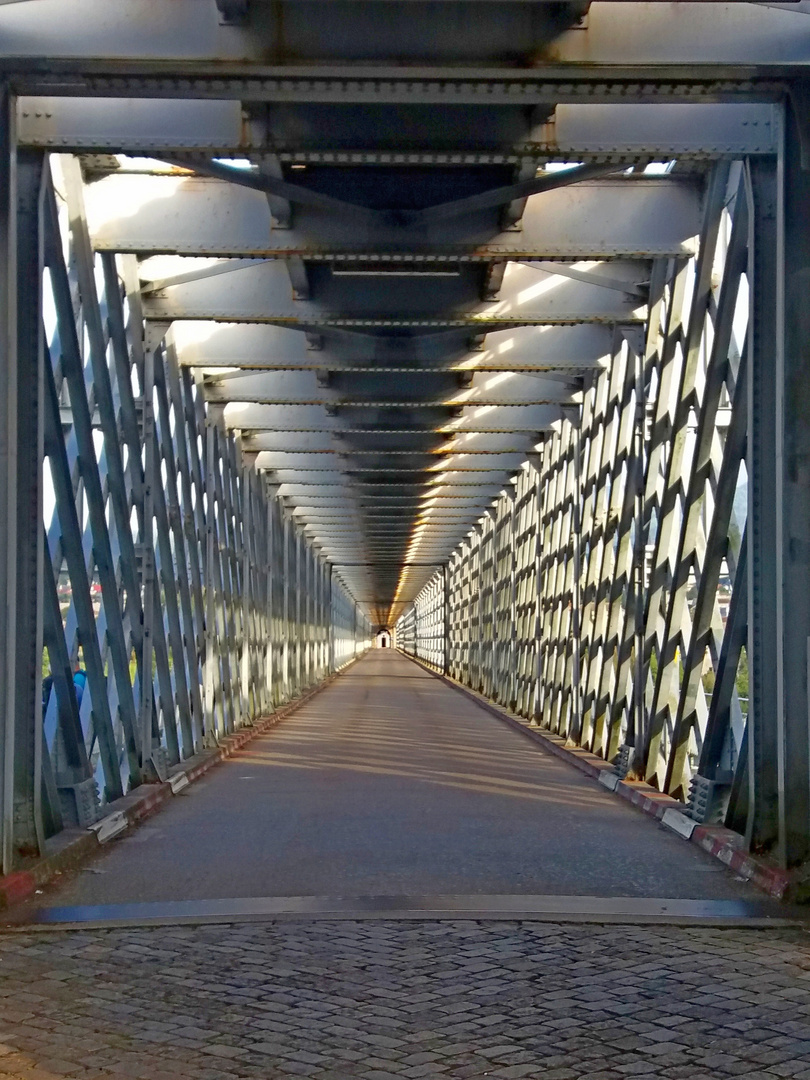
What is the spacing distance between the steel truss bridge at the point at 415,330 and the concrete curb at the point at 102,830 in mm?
160

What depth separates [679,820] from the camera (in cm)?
1034

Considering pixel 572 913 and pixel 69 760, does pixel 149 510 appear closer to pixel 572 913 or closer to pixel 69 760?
pixel 69 760

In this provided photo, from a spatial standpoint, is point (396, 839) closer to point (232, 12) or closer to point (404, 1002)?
point (404, 1002)

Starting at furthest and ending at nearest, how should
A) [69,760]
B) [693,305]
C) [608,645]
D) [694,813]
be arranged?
[608,645] < [693,305] < [694,813] < [69,760]

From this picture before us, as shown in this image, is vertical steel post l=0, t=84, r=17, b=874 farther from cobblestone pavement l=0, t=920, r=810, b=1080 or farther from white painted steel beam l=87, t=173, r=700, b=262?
white painted steel beam l=87, t=173, r=700, b=262

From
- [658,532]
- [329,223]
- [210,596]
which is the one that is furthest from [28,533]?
[210,596]

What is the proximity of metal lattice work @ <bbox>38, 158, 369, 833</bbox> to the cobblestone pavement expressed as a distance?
2713mm

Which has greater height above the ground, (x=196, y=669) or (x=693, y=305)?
(x=693, y=305)

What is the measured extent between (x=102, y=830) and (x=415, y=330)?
742cm

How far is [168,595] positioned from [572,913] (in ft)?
25.7

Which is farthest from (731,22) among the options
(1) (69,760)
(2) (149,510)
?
(2) (149,510)

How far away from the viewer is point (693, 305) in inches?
448

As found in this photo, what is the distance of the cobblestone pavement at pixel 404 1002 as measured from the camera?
4.85 m

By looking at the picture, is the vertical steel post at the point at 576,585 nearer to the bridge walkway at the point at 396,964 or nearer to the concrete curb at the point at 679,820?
the concrete curb at the point at 679,820
